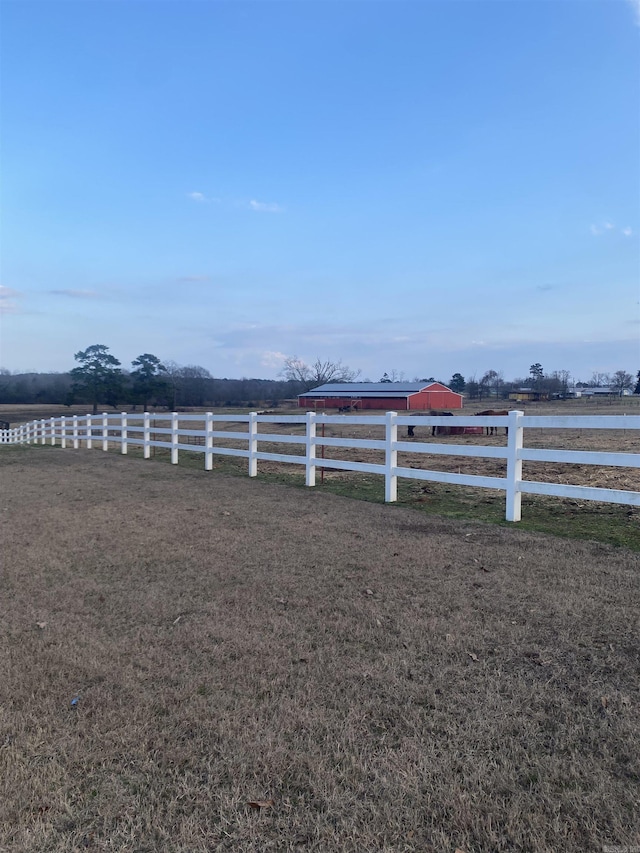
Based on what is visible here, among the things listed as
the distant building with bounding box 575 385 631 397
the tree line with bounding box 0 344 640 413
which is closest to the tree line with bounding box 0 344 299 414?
the tree line with bounding box 0 344 640 413

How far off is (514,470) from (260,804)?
18.6 feet

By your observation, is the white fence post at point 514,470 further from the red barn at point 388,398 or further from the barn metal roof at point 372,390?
the barn metal roof at point 372,390

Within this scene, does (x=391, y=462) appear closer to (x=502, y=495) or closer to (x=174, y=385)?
(x=502, y=495)

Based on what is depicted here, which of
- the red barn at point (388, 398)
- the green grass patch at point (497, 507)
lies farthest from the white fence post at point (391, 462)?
the red barn at point (388, 398)

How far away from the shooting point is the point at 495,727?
263 centimetres

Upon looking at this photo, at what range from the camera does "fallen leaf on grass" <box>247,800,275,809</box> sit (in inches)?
85.3

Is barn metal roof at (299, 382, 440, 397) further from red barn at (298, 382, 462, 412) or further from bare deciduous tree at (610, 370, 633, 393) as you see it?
bare deciduous tree at (610, 370, 633, 393)

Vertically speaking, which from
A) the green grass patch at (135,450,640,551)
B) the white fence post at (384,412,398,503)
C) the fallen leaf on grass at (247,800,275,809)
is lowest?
the green grass patch at (135,450,640,551)

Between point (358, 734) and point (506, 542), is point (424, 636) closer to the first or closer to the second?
point (358, 734)

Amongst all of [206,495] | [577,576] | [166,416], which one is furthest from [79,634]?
[166,416]

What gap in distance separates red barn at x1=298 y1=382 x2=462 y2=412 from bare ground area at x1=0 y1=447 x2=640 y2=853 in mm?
47472

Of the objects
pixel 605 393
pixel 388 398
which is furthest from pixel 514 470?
pixel 605 393

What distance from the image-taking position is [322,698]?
291 cm

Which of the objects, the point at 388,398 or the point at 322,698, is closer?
the point at 322,698
